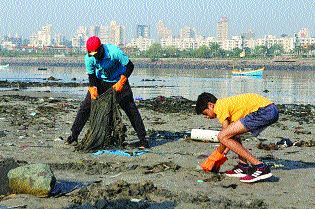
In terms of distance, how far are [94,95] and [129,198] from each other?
385 cm

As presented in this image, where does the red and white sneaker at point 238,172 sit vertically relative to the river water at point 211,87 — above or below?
above

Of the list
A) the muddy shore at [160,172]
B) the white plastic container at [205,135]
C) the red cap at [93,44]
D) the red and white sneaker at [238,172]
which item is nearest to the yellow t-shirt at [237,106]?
the red and white sneaker at [238,172]

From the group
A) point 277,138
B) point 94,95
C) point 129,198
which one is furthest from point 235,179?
point 277,138

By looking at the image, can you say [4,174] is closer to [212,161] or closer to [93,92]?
[212,161]

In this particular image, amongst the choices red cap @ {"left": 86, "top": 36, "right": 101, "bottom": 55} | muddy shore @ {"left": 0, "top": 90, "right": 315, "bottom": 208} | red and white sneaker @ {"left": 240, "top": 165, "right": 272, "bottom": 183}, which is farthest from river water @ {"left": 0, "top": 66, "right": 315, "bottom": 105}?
red and white sneaker @ {"left": 240, "top": 165, "right": 272, "bottom": 183}

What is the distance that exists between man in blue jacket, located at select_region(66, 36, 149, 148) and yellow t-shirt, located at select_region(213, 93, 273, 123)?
9.48ft

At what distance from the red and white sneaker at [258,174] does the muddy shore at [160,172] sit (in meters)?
0.08

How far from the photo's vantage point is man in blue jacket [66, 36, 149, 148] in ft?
30.5

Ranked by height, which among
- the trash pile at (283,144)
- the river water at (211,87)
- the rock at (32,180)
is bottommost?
the river water at (211,87)

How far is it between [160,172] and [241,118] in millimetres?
1322

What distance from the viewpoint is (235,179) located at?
7.07 metres

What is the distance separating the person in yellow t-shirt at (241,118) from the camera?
6906 millimetres

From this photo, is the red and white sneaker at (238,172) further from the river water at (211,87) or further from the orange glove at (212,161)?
the river water at (211,87)

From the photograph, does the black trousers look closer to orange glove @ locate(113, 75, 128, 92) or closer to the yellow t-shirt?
orange glove @ locate(113, 75, 128, 92)
